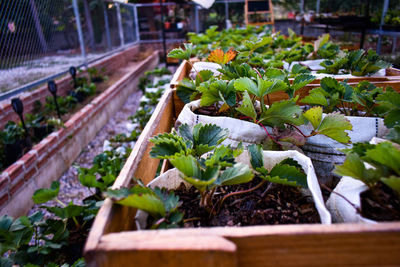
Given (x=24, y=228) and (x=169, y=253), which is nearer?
(x=169, y=253)

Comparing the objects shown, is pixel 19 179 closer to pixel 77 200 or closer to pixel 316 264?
pixel 77 200

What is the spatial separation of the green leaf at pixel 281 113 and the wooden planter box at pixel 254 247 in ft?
1.05

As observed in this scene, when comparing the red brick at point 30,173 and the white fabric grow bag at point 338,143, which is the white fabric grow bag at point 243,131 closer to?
the white fabric grow bag at point 338,143

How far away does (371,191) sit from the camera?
0.48 metres

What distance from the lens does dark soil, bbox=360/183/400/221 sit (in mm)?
441

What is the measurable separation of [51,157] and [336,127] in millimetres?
2589

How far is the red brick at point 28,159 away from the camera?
2.22 m

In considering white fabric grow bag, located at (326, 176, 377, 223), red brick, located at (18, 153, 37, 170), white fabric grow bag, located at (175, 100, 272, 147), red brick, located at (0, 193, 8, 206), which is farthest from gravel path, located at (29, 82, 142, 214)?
white fabric grow bag, located at (326, 176, 377, 223)

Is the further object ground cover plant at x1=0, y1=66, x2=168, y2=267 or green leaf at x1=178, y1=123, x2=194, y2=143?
ground cover plant at x1=0, y1=66, x2=168, y2=267

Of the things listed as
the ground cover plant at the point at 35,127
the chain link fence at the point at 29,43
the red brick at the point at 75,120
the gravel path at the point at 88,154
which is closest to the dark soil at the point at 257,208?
the gravel path at the point at 88,154

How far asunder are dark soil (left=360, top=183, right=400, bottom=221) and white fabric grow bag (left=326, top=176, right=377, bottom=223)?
1 centimetres

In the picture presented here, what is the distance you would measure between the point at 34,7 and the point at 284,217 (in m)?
4.24

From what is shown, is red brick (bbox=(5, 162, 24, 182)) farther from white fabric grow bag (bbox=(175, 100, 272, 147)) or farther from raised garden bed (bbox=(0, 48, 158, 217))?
white fabric grow bag (bbox=(175, 100, 272, 147))

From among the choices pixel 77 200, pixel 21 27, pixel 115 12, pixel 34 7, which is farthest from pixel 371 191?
pixel 115 12
